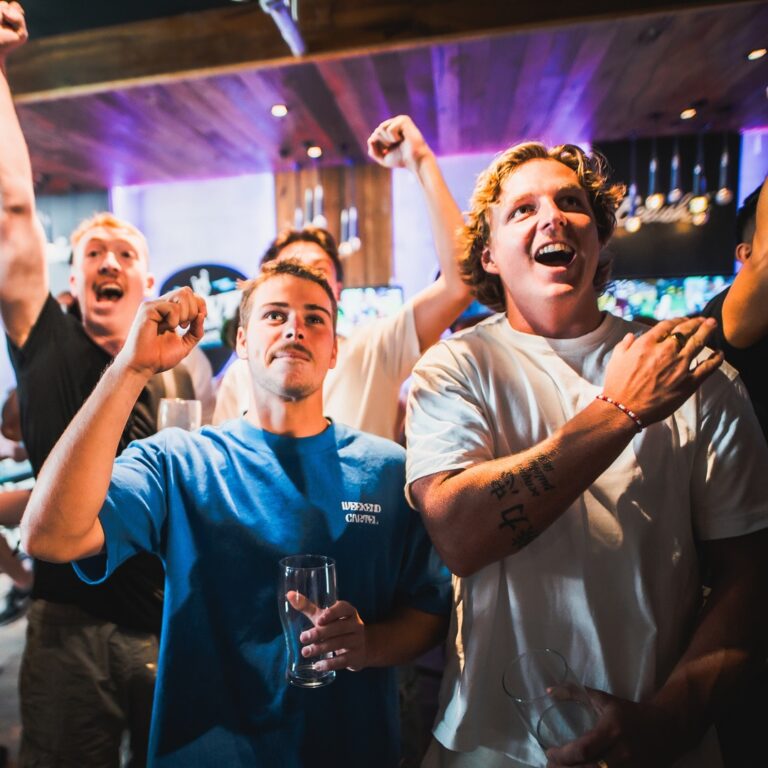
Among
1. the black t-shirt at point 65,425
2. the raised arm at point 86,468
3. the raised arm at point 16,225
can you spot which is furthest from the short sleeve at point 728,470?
the raised arm at point 16,225

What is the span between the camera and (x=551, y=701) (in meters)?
0.94

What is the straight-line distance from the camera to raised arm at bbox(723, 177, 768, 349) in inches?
52.5

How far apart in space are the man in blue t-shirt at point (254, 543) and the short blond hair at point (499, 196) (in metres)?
0.48

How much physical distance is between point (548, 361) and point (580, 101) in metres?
3.54

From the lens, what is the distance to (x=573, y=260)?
1.24 meters

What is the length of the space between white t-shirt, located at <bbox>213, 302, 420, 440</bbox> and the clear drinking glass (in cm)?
97

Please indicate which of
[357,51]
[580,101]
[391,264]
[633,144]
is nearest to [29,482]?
[391,264]

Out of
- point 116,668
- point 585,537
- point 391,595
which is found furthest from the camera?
point 116,668

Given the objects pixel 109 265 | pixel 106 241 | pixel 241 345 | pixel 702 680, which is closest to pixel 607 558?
pixel 702 680

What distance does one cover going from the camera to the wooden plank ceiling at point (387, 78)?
9.84 feet

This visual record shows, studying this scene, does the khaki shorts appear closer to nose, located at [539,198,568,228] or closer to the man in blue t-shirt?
the man in blue t-shirt

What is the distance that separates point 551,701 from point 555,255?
89cm

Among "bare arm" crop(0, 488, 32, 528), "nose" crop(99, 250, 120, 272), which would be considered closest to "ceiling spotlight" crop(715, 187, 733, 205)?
"nose" crop(99, 250, 120, 272)

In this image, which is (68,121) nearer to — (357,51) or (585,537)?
(357,51)
